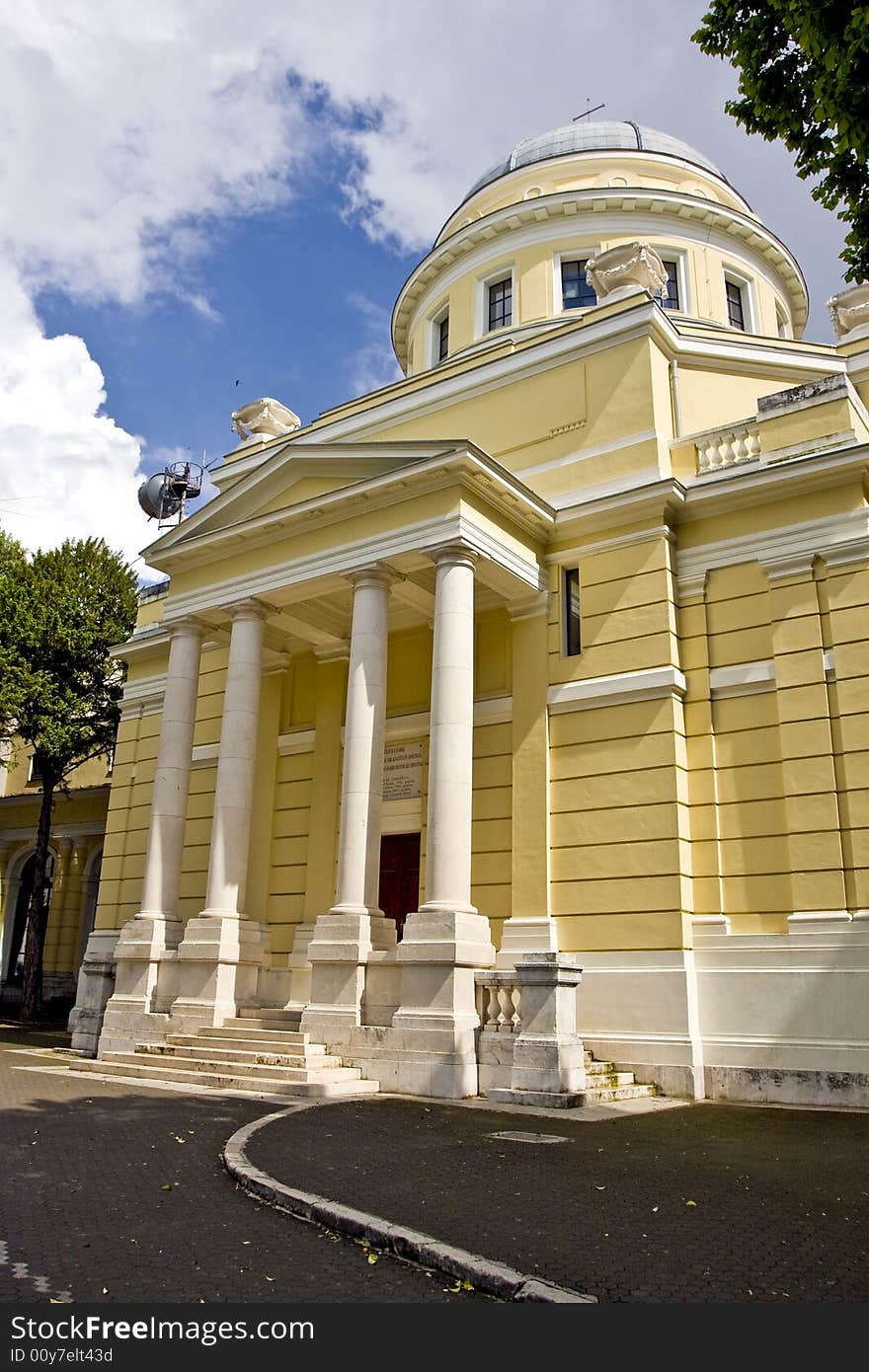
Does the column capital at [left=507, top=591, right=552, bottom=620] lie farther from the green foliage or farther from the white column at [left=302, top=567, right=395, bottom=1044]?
the green foliage

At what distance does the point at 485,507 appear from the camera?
618 inches

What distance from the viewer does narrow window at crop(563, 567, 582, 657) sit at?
1641cm

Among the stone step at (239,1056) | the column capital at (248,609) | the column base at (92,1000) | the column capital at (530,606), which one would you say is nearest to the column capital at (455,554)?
the column capital at (530,606)

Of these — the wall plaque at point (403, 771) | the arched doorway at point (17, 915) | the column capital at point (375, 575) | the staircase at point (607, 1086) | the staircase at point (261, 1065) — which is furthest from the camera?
the arched doorway at point (17, 915)

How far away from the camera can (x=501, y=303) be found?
24.6 metres

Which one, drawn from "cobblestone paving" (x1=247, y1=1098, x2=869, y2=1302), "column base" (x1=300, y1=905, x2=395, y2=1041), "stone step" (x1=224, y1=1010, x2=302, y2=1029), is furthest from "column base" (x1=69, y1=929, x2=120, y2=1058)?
"cobblestone paving" (x1=247, y1=1098, x2=869, y2=1302)

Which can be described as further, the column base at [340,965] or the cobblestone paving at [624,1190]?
the column base at [340,965]

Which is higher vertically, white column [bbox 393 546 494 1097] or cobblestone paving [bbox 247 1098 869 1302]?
white column [bbox 393 546 494 1097]

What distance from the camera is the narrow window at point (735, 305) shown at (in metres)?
24.3

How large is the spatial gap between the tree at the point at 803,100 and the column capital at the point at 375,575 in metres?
8.84

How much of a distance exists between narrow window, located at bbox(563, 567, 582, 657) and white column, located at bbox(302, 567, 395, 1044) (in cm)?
292

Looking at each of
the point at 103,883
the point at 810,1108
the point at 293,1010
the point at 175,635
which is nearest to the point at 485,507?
the point at 175,635

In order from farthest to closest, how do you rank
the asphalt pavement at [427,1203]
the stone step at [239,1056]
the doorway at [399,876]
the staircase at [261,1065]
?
the doorway at [399,876] → the stone step at [239,1056] → the staircase at [261,1065] → the asphalt pavement at [427,1203]

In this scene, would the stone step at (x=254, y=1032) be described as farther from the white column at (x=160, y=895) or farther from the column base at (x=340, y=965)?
the white column at (x=160, y=895)
